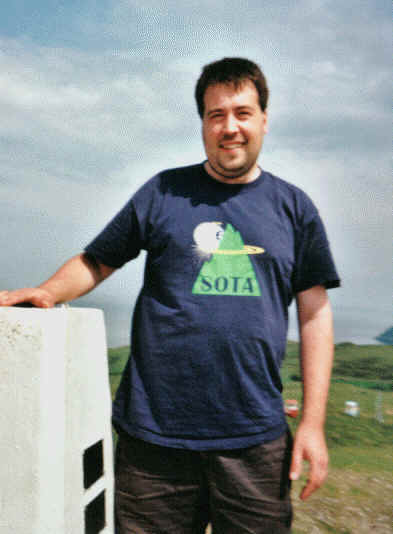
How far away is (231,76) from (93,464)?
1445 mm

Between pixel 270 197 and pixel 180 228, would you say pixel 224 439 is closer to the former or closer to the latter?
pixel 180 228

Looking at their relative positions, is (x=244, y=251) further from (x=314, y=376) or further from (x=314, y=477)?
(x=314, y=477)

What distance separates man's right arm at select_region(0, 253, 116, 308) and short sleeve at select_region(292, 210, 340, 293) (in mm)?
701

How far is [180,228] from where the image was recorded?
1614 mm

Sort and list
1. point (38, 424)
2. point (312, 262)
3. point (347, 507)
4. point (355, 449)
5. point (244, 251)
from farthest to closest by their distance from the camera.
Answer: point (355, 449) → point (347, 507) → point (312, 262) → point (244, 251) → point (38, 424)

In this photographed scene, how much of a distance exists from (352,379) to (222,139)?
18.7 feet

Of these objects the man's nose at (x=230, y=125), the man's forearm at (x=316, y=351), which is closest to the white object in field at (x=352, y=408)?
the man's forearm at (x=316, y=351)

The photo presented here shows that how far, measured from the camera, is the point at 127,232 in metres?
1.72

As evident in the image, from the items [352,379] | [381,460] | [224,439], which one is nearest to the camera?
[224,439]

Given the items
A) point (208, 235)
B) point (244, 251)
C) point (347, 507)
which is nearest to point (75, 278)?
point (208, 235)

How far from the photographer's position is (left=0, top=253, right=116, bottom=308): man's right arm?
150cm

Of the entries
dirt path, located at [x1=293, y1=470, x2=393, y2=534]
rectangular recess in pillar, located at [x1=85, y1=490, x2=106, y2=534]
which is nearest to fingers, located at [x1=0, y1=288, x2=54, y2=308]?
rectangular recess in pillar, located at [x1=85, y1=490, x2=106, y2=534]

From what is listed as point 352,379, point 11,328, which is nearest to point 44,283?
point 11,328

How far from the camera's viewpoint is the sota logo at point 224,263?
1.55m
